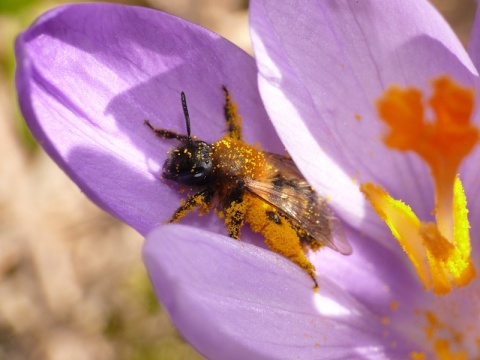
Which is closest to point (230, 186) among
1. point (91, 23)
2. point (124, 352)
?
point (91, 23)

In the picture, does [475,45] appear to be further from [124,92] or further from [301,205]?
[124,92]

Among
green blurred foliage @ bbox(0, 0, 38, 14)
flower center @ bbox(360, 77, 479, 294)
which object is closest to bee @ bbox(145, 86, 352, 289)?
flower center @ bbox(360, 77, 479, 294)

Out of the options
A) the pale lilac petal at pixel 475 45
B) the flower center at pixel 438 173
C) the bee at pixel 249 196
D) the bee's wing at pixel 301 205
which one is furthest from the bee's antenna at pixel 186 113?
the pale lilac petal at pixel 475 45

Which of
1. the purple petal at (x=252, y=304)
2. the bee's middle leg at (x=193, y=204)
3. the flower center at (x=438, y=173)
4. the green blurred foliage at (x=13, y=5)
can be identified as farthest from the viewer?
the green blurred foliage at (x=13, y=5)

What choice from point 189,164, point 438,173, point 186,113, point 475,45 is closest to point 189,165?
point 189,164

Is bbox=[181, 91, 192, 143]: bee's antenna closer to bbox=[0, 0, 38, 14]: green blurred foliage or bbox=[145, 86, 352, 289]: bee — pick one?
bbox=[145, 86, 352, 289]: bee

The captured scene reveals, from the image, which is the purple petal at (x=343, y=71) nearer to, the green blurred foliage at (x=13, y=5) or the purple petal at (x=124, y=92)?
the purple petal at (x=124, y=92)

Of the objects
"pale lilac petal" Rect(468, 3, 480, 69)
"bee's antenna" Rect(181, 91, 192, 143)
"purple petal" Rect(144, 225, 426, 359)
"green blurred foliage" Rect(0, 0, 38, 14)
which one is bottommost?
"green blurred foliage" Rect(0, 0, 38, 14)
